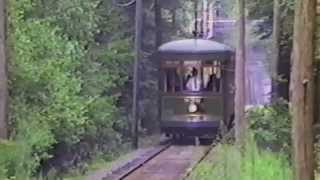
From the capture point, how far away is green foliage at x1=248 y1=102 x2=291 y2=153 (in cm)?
1597

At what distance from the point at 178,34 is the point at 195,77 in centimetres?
1371

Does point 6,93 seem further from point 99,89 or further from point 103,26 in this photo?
point 103,26

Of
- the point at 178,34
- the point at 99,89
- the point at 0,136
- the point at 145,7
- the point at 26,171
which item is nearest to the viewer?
the point at 26,171

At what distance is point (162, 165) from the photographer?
2250 cm

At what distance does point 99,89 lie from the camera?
26.7 m

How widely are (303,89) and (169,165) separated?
15.9m

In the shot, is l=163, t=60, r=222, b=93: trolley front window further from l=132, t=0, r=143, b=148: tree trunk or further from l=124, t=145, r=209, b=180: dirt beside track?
l=124, t=145, r=209, b=180: dirt beside track

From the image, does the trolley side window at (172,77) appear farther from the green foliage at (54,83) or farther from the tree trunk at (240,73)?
the tree trunk at (240,73)

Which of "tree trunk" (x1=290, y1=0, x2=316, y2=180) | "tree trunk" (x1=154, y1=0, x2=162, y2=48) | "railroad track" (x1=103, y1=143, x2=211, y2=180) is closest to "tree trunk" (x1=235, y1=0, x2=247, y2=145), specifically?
"railroad track" (x1=103, y1=143, x2=211, y2=180)

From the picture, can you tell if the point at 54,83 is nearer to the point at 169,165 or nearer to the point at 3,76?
the point at 3,76

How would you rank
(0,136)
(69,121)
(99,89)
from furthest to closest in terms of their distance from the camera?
(99,89)
(69,121)
(0,136)

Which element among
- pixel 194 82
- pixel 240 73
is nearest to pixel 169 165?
pixel 240 73

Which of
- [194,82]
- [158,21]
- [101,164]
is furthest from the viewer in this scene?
[158,21]

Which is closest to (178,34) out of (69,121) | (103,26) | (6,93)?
(103,26)
